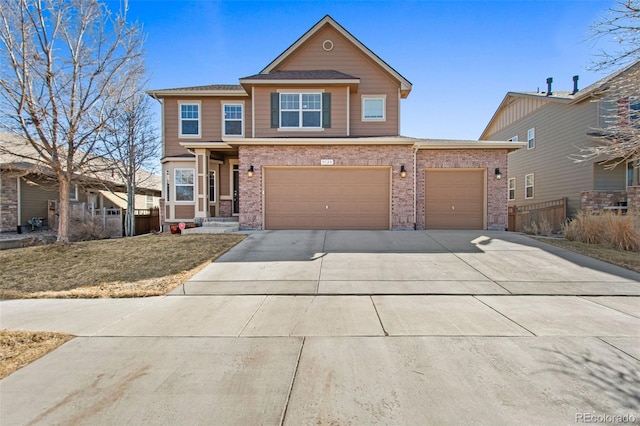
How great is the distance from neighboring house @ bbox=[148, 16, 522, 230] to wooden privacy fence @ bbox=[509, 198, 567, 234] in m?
3.40

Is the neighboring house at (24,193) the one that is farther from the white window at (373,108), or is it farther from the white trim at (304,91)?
the white window at (373,108)

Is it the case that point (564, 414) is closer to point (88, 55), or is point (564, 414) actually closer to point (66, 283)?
point (66, 283)

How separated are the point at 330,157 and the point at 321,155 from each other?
0.36 meters

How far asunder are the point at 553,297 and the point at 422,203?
7.21 metres

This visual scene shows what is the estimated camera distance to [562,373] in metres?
3.20

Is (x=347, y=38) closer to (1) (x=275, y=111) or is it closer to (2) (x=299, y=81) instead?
(2) (x=299, y=81)

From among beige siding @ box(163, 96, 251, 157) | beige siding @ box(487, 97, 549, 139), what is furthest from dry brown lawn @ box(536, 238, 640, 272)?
beige siding @ box(163, 96, 251, 157)

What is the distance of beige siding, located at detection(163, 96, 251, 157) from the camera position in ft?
50.1

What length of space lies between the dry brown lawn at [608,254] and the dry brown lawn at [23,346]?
36.5 feet

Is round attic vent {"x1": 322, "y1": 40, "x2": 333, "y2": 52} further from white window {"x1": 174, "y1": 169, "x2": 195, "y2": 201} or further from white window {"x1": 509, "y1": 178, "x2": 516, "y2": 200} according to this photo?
white window {"x1": 509, "y1": 178, "x2": 516, "y2": 200}

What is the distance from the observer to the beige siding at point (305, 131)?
13.7 m

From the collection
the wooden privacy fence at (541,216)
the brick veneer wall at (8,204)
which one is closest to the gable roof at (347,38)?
the wooden privacy fence at (541,216)

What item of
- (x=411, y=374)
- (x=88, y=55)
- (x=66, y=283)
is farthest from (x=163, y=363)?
(x=88, y=55)

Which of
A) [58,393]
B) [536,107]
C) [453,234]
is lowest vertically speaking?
[58,393]
